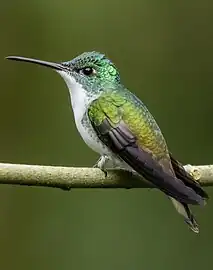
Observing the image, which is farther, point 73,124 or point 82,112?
point 73,124

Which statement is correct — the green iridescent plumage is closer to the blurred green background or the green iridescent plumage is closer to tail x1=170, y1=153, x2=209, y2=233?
tail x1=170, y1=153, x2=209, y2=233

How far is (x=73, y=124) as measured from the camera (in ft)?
15.9

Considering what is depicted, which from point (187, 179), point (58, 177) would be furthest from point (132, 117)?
point (58, 177)

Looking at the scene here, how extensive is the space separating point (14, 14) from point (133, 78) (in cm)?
89

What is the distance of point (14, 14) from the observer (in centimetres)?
489

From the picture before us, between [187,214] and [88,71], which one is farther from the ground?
[88,71]

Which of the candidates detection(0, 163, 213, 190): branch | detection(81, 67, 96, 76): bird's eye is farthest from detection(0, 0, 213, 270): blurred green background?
detection(0, 163, 213, 190): branch

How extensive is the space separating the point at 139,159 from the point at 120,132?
0.13 m

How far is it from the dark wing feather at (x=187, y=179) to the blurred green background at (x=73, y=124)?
2.19m

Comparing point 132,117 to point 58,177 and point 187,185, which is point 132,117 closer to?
point 187,185

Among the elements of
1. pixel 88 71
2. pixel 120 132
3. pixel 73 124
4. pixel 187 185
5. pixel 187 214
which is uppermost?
pixel 88 71

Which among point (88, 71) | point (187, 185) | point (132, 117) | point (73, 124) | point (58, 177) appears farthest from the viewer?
point (73, 124)

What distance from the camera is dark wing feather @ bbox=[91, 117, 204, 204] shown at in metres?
2.31

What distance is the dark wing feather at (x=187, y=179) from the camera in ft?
7.77
